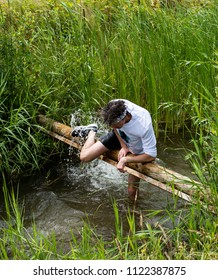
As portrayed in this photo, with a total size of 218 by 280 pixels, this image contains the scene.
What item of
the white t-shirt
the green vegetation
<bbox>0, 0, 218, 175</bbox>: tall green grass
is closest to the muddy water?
the green vegetation

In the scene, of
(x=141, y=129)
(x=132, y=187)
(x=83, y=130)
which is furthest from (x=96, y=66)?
(x=141, y=129)

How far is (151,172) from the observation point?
486 cm

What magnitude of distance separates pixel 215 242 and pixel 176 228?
0.35 m

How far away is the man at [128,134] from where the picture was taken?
4891 mm

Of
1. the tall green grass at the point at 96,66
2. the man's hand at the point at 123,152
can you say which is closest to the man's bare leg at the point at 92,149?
the man's hand at the point at 123,152

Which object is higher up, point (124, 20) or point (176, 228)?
point (124, 20)

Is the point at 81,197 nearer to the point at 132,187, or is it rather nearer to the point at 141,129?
the point at 132,187

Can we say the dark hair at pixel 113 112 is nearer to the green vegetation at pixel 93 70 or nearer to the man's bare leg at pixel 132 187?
the man's bare leg at pixel 132 187

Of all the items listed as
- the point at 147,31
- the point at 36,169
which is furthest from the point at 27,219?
the point at 147,31

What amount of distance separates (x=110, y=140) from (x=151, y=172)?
2.32ft

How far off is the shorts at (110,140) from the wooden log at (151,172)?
9 centimetres

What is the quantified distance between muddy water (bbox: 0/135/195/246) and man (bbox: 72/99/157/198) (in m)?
0.44
